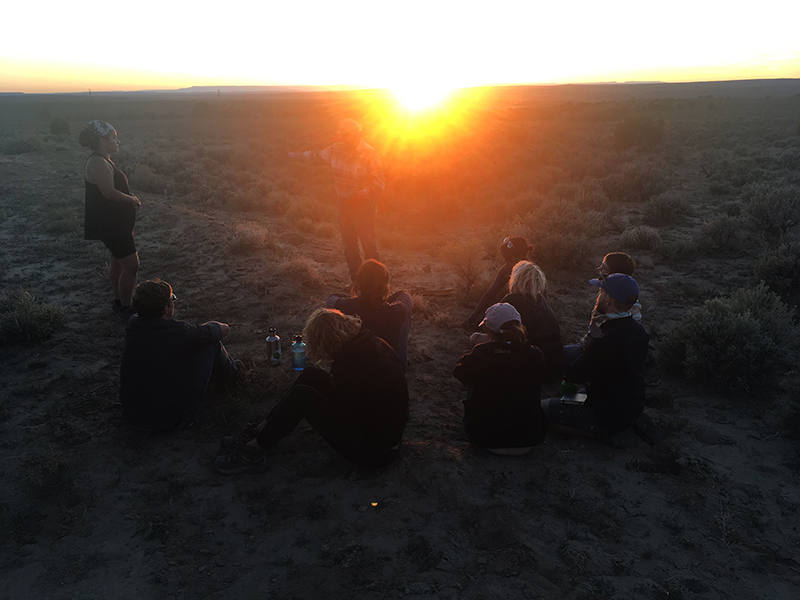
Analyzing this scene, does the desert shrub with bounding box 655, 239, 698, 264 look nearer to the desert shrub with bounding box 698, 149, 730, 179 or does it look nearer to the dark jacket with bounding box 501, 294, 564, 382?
the dark jacket with bounding box 501, 294, 564, 382

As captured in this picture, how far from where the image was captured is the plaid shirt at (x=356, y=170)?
6.39 m

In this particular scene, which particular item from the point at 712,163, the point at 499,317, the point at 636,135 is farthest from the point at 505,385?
the point at 636,135

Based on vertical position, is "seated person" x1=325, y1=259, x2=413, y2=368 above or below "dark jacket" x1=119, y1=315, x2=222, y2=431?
above

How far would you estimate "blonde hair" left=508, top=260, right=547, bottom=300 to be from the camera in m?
4.28

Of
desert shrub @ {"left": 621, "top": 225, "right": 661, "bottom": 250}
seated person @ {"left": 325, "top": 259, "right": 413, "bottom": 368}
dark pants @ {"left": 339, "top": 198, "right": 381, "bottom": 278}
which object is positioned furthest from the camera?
desert shrub @ {"left": 621, "top": 225, "right": 661, "bottom": 250}

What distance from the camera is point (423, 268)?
27.2 feet

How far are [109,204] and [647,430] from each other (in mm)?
5847

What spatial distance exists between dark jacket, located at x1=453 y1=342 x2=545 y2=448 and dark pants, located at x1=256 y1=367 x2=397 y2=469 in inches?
28.9

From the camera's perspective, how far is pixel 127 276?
217 inches

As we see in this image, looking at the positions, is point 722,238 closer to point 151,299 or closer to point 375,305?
point 375,305

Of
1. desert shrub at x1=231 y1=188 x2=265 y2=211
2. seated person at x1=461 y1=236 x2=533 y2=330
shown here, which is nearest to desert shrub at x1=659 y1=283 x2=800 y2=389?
seated person at x1=461 y1=236 x2=533 y2=330

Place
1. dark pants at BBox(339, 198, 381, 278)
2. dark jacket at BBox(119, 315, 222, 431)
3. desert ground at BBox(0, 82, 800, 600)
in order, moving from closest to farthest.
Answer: desert ground at BBox(0, 82, 800, 600) → dark jacket at BBox(119, 315, 222, 431) → dark pants at BBox(339, 198, 381, 278)

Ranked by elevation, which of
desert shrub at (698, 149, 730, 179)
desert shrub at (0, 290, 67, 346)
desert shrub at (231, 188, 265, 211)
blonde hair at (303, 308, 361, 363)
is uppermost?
desert shrub at (698, 149, 730, 179)

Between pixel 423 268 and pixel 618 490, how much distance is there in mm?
5453
